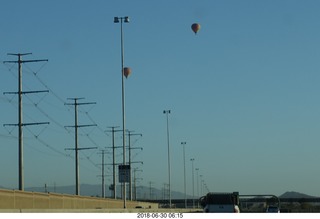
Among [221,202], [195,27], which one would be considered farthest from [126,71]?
[221,202]

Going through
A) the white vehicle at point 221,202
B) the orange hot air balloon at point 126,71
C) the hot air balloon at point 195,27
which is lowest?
the white vehicle at point 221,202

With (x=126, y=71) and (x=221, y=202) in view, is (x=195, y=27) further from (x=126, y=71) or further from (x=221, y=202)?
(x=221, y=202)

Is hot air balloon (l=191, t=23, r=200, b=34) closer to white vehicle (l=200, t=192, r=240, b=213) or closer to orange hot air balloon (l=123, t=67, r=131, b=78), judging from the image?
orange hot air balloon (l=123, t=67, r=131, b=78)

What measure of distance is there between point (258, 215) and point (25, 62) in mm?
48072

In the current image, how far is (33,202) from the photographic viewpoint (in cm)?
5125

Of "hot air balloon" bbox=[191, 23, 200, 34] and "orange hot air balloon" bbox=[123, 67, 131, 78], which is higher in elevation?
"hot air balloon" bbox=[191, 23, 200, 34]

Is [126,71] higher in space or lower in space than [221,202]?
higher

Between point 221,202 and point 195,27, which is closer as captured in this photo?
point 221,202

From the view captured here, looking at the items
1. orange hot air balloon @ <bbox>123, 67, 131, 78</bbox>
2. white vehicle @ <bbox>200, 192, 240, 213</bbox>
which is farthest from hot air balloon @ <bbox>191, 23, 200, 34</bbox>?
white vehicle @ <bbox>200, 192, 240, 213</bbox>

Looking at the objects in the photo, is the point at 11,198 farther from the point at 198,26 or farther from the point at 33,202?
the point at 198,26

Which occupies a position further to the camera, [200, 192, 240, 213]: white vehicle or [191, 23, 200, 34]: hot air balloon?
[191, 23, 200, 34]: hot air balloon

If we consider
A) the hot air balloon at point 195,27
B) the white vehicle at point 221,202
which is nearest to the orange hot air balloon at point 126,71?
the hot air balloon at point 195,27

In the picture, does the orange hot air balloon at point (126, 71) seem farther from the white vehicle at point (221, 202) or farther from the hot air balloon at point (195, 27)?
the white vehicle at point (221, 202)

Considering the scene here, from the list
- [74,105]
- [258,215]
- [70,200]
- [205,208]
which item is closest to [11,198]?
[205,208]
